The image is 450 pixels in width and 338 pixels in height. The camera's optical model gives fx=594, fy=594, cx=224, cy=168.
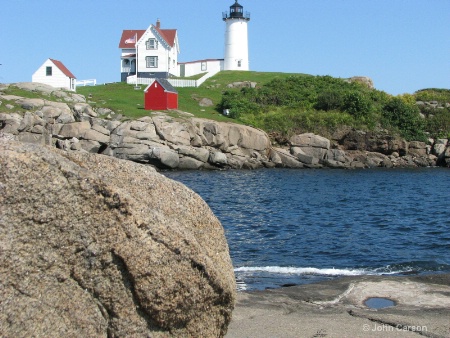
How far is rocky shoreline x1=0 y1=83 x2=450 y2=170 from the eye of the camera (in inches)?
1886

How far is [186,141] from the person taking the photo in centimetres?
5097

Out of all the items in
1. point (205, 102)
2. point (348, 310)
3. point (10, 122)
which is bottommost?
point (348, 310)

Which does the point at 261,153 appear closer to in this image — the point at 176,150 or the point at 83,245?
the point at 176,150

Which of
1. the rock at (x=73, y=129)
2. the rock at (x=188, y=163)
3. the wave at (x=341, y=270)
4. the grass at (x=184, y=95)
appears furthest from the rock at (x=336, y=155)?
the wave at (x=341, y=270)

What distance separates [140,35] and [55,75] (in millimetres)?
16705

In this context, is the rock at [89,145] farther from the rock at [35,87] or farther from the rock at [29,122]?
the rock at [35,87]

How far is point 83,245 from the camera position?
227 inches

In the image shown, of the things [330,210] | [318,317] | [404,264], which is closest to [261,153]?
[330,210]

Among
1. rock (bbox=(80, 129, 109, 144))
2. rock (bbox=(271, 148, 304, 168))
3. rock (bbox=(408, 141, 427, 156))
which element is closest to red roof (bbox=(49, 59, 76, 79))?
rock (bbox=(80, 129, 109, 144))

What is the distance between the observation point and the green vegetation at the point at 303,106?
61.8m

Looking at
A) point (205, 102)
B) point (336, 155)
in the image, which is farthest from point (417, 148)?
point (205, 102)

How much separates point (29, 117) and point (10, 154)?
44.0m

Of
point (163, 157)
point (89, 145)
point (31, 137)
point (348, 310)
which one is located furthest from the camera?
point (163, 157)

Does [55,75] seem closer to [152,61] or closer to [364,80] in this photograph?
[152,61]
